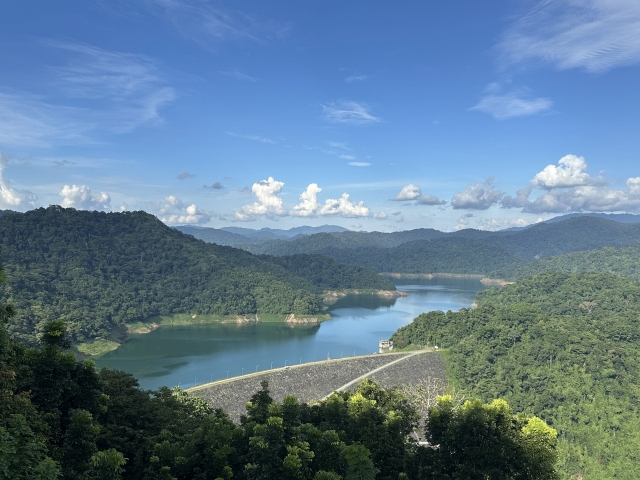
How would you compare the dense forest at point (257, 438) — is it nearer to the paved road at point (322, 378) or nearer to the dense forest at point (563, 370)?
the paved road at point (322, 378)

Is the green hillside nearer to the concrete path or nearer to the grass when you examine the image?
the concrete path

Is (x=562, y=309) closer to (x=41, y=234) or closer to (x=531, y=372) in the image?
(x=531, y=372)

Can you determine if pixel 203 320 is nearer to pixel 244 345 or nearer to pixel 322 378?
pixel 244 345

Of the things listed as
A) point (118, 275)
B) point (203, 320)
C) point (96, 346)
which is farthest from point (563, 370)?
point (118, 275)

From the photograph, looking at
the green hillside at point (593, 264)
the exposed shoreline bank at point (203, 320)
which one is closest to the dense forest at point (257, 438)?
the exposed shoreline bank at point (203, 320)

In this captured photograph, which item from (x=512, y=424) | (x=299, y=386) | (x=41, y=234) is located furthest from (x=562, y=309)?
(x=41, y=234)
